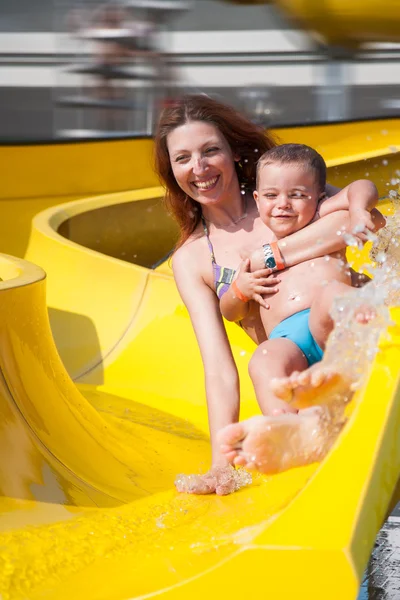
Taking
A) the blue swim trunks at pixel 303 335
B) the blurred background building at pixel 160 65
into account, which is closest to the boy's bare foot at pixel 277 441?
the blue swim trunks at pixel 303 335

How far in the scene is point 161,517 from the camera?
4.77 ft

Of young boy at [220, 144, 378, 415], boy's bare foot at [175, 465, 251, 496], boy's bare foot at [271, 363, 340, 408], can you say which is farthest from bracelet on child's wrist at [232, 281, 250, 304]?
boy's bare foot at [271, 363, 340, 408]

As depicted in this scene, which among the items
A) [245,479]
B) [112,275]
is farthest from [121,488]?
[112,275]

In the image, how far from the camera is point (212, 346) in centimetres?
181

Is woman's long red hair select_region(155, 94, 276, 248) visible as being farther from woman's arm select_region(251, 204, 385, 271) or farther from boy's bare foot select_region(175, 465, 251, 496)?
boy's bare foot select_region(175, 465, 251, 496)

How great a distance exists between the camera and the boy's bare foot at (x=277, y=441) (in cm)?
120

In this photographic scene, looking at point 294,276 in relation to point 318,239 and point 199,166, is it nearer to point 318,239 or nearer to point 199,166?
point 318,239

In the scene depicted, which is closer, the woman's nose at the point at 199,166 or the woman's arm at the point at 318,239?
the woman's arm at the point at 318,239

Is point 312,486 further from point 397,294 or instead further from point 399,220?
point 399,220

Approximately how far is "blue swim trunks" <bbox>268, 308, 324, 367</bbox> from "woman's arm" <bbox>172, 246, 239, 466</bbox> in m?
0.20

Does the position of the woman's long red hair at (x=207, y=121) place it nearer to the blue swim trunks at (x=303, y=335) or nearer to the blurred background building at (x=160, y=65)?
the blue swim trunks at (x=303, y=335)

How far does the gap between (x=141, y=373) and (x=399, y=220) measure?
1061mm

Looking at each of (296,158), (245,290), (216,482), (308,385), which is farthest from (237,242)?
(308,385)

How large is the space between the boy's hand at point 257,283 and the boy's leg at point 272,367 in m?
0.13
